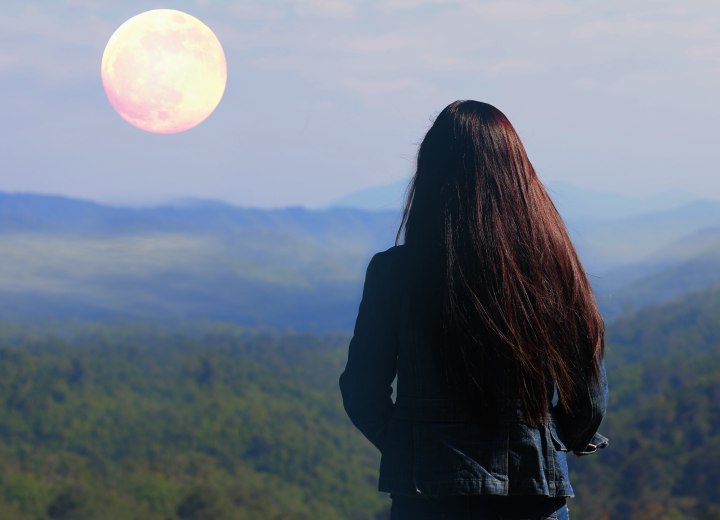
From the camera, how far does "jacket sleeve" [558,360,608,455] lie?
2.06 m

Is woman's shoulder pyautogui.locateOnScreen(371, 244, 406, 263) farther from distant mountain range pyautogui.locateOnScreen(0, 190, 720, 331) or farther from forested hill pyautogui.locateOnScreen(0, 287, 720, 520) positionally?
distant mountain range pyautogui.locateOnScreen(0, 190, 720, 331)

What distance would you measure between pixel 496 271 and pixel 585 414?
0.39 metres

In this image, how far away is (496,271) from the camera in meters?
1.95

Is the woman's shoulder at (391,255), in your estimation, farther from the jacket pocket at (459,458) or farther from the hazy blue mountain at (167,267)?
the hazy blue mountain at (167,267)

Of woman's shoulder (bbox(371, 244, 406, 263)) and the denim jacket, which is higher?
woman's shoulder (bbox(371, 244, 406, 263))

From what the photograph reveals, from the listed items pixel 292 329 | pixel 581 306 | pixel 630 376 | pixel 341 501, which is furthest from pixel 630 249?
pixel 581 306

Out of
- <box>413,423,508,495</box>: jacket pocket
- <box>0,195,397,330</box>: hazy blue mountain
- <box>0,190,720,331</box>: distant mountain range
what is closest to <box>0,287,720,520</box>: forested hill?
<box>0,195,397,330</box>: hazy blue mountain

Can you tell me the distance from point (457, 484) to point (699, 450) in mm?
56521

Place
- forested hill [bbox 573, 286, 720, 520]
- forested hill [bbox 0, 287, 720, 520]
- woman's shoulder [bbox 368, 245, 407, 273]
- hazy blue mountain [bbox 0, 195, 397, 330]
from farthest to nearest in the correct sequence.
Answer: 1. hazy blue mountain [bbox 0, 195, 397, 330]
2. forested hill [bbox 0, 287, 720, 520]
3. forested hill [bbox 573, 286, 720, 520]
4. woman's shoulder [bbox 368, 245, 407, 273]

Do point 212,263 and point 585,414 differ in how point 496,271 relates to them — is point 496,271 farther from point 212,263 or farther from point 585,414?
point 212,263

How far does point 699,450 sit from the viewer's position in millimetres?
54312

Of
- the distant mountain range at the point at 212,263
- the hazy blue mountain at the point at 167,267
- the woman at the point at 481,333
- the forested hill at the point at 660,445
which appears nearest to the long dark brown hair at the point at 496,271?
the woman at the point at 481,333

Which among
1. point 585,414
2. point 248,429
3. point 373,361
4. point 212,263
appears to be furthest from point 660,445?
point 212,263

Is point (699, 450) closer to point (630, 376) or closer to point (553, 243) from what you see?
point (630, 376)
